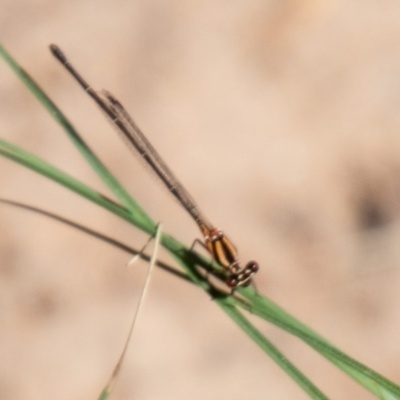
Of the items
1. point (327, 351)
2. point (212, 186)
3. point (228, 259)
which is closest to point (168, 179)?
point (212, 186)

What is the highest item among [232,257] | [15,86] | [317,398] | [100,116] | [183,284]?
[15,86]

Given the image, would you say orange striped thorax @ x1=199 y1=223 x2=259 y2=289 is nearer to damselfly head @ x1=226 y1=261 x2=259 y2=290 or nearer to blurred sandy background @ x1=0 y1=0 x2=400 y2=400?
damselfly head @ x1=226 y1=261 x2=259 y2=290

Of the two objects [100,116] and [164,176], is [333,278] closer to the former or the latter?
[164,176]

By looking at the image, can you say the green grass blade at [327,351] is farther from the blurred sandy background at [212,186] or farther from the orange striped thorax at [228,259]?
the blurred sandy background at [212,186]

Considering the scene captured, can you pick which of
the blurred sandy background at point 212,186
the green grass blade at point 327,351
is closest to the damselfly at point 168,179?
the blurred sandy background at point 212,186

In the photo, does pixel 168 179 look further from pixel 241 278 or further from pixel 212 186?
pixel 241 278

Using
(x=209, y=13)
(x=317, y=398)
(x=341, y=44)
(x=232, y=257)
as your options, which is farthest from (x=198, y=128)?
(x=317, y=398)
